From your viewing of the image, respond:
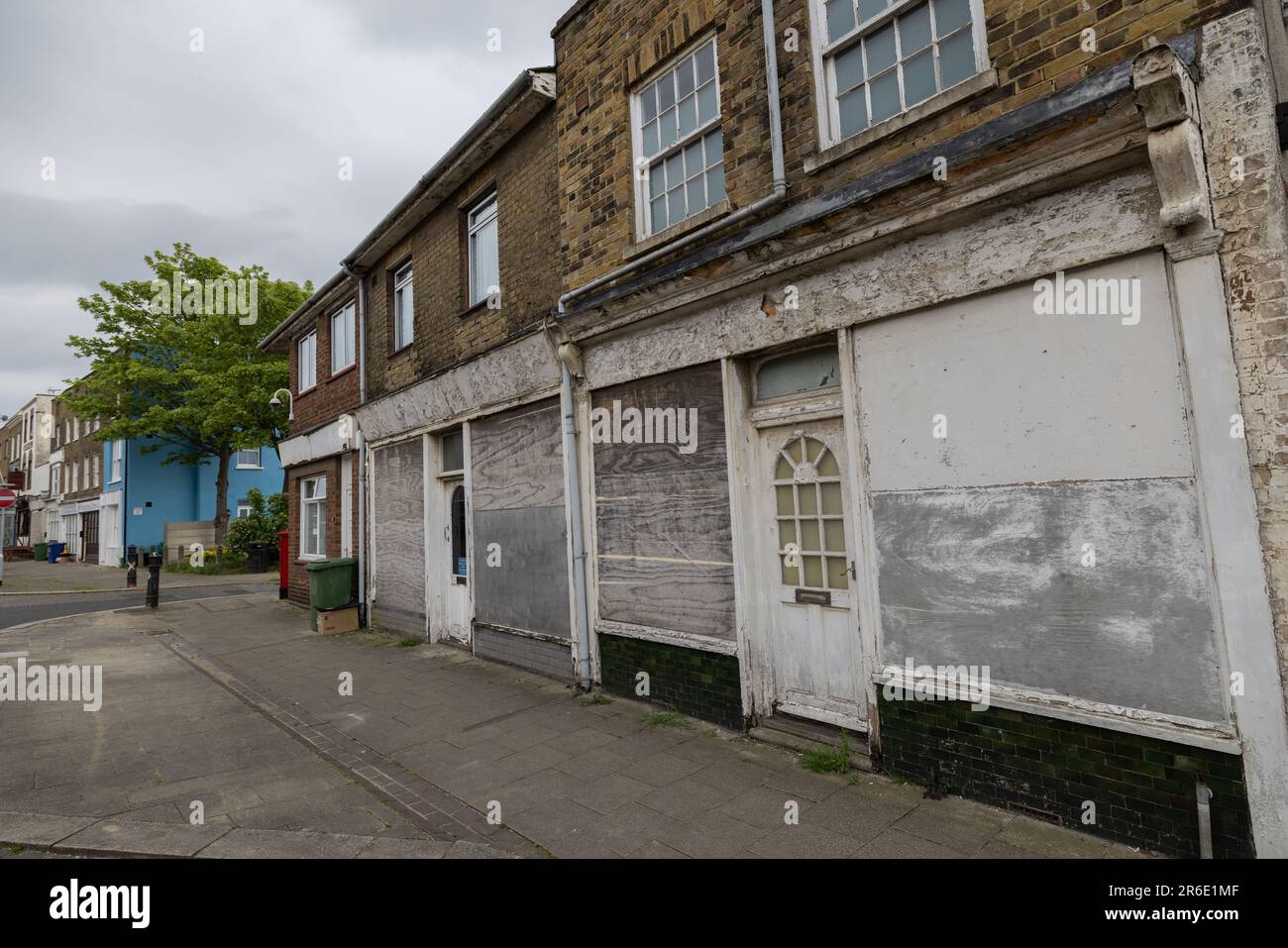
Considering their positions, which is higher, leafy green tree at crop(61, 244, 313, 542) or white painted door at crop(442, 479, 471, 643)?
leafy green tree at crop(61, 244, 313, 542)

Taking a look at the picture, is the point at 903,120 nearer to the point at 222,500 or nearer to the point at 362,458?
the point at 362,458

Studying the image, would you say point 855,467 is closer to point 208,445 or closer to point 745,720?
point 745,720

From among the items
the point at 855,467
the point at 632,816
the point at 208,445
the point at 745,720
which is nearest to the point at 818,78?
the point at 855,467

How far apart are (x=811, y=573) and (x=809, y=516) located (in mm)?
410

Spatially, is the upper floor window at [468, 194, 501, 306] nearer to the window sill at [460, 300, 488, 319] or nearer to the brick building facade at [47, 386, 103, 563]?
the window sill at [460, 300, 488, 319]

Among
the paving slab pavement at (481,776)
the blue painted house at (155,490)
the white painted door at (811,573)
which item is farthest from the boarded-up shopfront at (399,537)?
the blue painted house at (155,490)

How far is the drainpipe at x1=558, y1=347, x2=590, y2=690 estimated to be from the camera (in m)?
6.49

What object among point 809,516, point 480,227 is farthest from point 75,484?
point 809,516

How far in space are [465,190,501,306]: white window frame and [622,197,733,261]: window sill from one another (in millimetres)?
2683

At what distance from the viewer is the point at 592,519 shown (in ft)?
21.5

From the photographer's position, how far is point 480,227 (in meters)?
8.88

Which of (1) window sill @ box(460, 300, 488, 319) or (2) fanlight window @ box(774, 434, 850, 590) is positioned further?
(1) window sill @ box(460, 300, 488, 319)

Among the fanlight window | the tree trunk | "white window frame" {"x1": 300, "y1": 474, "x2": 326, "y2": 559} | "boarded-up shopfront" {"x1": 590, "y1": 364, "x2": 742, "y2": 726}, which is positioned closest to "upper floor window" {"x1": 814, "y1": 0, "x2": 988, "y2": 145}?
"boarded-up shopfront" {"x1": 590, "y1": 364, "x2": 742, "y2": 726}

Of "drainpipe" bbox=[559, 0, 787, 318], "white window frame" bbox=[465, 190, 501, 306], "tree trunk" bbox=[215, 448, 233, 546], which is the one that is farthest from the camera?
"tree trunk" bbox=[215, 448, 233, 546]
